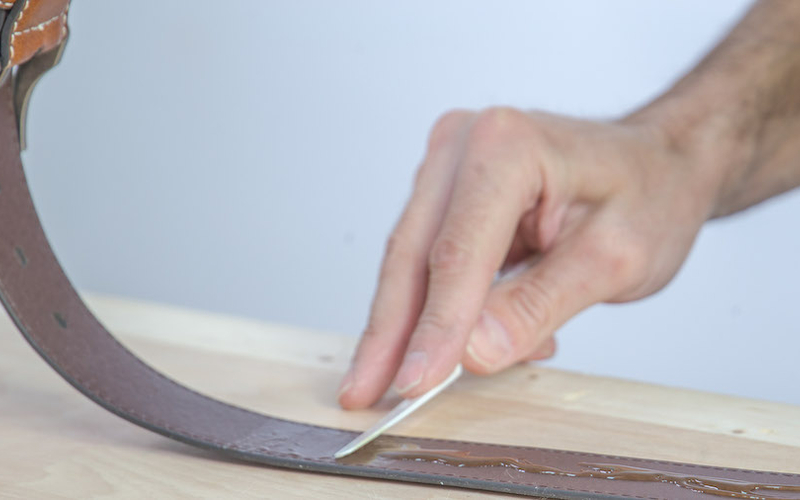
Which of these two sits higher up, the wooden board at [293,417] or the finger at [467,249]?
the finger at [467,249]

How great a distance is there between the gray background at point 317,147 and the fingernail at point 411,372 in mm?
1896

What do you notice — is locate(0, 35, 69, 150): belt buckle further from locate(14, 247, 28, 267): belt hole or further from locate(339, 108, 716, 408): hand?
locate(339, 108, 716, 408): hand

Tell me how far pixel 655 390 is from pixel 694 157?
0.41 meters

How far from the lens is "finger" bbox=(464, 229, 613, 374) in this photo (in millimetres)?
847

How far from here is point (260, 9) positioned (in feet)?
9.66

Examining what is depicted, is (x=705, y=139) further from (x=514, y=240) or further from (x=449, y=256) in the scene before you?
(x=449, y=256)

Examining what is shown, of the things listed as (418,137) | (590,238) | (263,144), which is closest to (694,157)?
(590,238)

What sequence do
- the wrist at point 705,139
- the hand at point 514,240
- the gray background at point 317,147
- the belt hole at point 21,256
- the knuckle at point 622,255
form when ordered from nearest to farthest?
the belt hole at point 21,256, the hand at point 514,240, the knuckle at point 622,255, the wrist at point 705,139, the gray background at point 317,147

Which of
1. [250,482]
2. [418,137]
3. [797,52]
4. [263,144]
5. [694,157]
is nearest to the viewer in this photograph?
[250,482]

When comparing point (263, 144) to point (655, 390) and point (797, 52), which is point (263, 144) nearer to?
point (797, 52)

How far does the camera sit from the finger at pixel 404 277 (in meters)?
0.81

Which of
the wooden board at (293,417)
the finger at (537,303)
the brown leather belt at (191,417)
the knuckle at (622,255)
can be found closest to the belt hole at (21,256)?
the brown leather belt at (191,417)

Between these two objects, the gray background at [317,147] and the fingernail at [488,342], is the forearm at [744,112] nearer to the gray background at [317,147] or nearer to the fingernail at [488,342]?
the fingernail at [488,342]

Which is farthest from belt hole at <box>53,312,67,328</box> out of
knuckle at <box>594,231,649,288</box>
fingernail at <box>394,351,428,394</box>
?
knuckle at <box>594,231,649,288</box>
